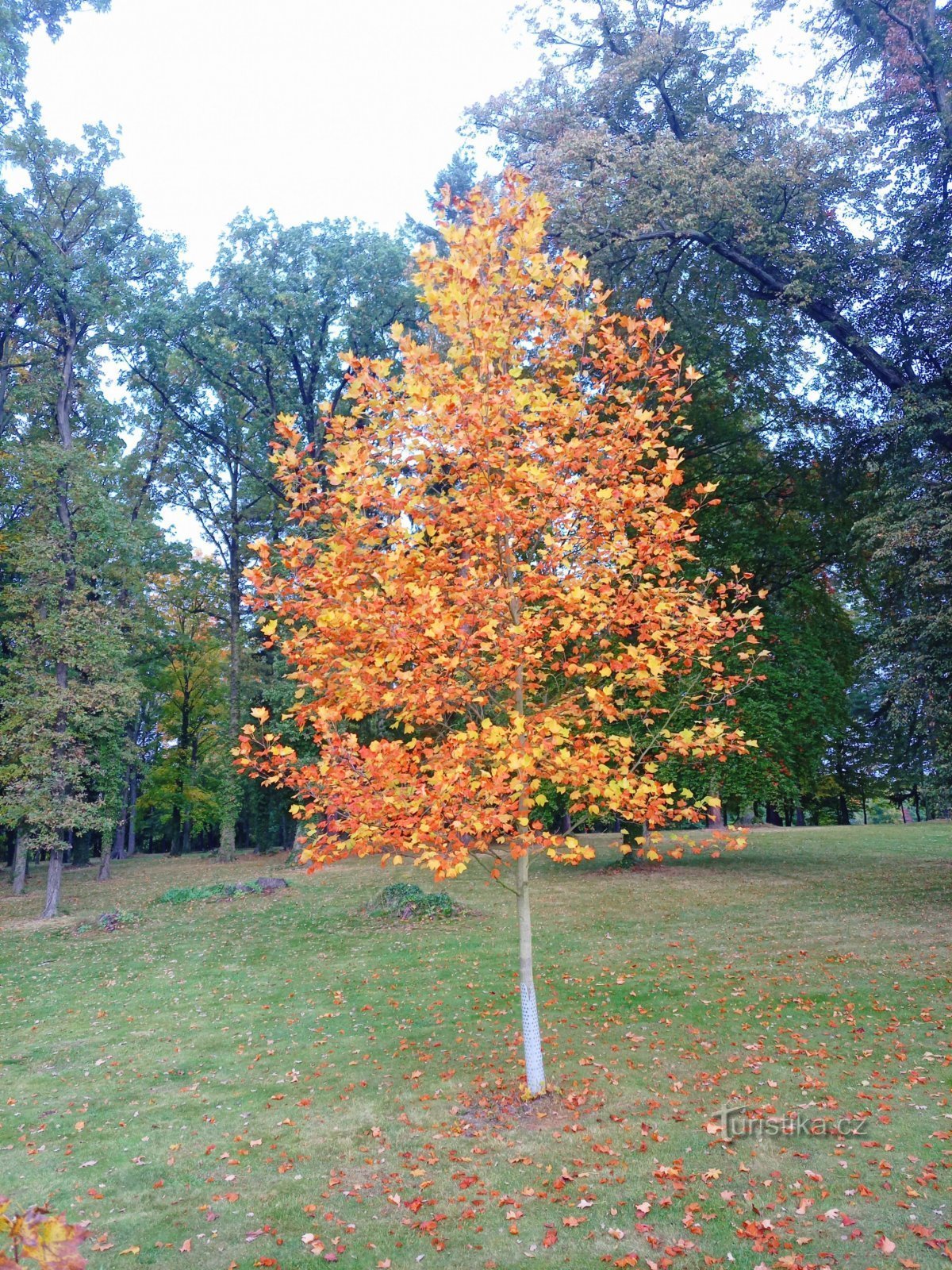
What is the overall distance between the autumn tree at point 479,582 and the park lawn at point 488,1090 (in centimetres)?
133

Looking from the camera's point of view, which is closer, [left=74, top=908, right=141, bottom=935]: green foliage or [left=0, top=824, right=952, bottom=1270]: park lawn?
[left=0, top=824, right=952, bottom=1270]: park lawn

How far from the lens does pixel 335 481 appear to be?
621 centimetres

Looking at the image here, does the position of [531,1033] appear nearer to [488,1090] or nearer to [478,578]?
[488,1090]

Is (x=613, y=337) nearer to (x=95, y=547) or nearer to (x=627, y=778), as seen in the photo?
(x=627, y=778)

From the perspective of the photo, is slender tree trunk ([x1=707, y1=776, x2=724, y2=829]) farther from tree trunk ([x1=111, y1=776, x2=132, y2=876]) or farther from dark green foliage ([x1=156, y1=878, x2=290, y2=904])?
tree trunk ([x1=111, y1=776, x2=132, y2=876])

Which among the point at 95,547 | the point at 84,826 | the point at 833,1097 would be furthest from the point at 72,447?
the point at 833,1097

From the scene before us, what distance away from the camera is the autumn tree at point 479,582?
19.3ft

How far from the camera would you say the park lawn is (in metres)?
4.75

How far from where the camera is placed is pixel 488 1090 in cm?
702

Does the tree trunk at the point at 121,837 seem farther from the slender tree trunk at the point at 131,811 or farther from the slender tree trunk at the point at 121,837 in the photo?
the slender tree trunk at the point at 131,811

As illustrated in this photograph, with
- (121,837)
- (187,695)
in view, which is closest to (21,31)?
(187,695)

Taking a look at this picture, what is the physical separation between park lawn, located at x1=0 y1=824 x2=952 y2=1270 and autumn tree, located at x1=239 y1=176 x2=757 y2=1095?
1.33 meters

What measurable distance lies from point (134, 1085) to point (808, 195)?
16308 mm

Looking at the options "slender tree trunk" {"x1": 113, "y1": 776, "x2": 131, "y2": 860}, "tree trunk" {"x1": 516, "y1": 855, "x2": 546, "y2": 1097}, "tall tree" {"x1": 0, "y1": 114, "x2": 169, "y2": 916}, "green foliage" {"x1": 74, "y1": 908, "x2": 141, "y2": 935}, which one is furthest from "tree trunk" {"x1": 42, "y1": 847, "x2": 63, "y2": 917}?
"slender tree trunk" {"x1": 113, "y1": 776, "x2": 131, "y2": 860}
